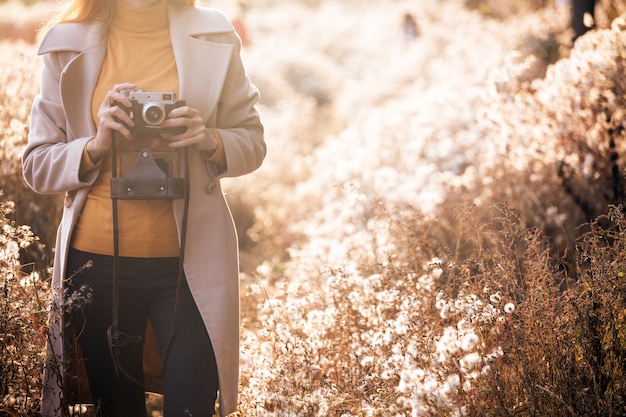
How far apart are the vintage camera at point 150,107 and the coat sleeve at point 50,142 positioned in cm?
24

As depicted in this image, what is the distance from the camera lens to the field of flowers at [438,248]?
8.61 feet

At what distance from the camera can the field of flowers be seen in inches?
103

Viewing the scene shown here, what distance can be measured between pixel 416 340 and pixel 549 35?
8403 millimetres

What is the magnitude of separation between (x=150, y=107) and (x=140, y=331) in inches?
30.9

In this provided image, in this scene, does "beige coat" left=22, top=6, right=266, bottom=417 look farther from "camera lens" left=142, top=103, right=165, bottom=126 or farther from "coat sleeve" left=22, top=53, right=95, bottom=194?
"camera lens" left=142, top=103, right=165, bottom=126

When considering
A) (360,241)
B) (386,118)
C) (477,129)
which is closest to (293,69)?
(386,118)

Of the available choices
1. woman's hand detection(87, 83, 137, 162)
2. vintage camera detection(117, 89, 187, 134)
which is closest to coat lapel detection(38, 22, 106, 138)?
woman's hand detection(87, 83, 137, 162)

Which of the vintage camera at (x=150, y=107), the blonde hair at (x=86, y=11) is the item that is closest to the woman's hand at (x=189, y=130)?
the vintage camera at (x=150, y=107)

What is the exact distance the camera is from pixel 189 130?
7.91 ft

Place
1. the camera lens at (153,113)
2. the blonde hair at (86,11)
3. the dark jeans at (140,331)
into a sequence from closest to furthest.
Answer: the camera lens at (153,113)
the dark jeans at (140,331)
the blonde hair at (86,11)

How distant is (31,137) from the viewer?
2545mm

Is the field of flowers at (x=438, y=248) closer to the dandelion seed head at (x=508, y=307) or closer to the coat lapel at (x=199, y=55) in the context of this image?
the dandelion seed head at (x=508, y=307)

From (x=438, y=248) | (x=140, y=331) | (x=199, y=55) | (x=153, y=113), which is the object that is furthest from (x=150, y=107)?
(x=438, y=248)

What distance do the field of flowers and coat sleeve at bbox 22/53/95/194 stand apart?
0.35 m
